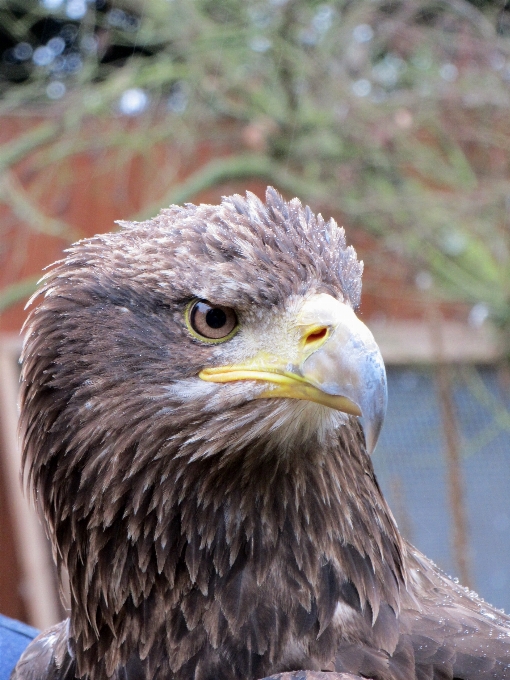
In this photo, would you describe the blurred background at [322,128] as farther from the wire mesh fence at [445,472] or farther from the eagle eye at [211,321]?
the eagle eye at [211,321]

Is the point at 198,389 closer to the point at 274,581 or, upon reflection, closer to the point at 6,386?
the point at 274,581

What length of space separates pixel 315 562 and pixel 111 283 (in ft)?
2.89

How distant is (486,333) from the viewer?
6516mm

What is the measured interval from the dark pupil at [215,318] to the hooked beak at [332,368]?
11 cm

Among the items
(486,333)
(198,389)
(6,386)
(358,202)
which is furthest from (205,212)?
(6,386)

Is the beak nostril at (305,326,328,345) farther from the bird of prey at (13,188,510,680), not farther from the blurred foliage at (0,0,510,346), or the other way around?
the blurred foliage at (0,0,510,346)

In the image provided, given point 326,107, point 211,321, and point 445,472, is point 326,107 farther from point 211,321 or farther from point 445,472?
point 211,321

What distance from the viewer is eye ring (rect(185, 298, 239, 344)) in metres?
2.00

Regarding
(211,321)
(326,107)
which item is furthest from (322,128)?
(211,321)

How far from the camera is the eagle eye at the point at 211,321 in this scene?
2.00 m

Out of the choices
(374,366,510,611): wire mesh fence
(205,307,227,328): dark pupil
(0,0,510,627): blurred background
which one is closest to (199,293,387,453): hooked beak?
(205,307,227,328): dark pupil

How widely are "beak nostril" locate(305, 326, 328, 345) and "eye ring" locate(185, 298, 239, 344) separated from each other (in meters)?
0.19

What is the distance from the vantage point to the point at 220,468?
2092 millimetres

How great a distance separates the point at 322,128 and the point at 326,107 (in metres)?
0.16
